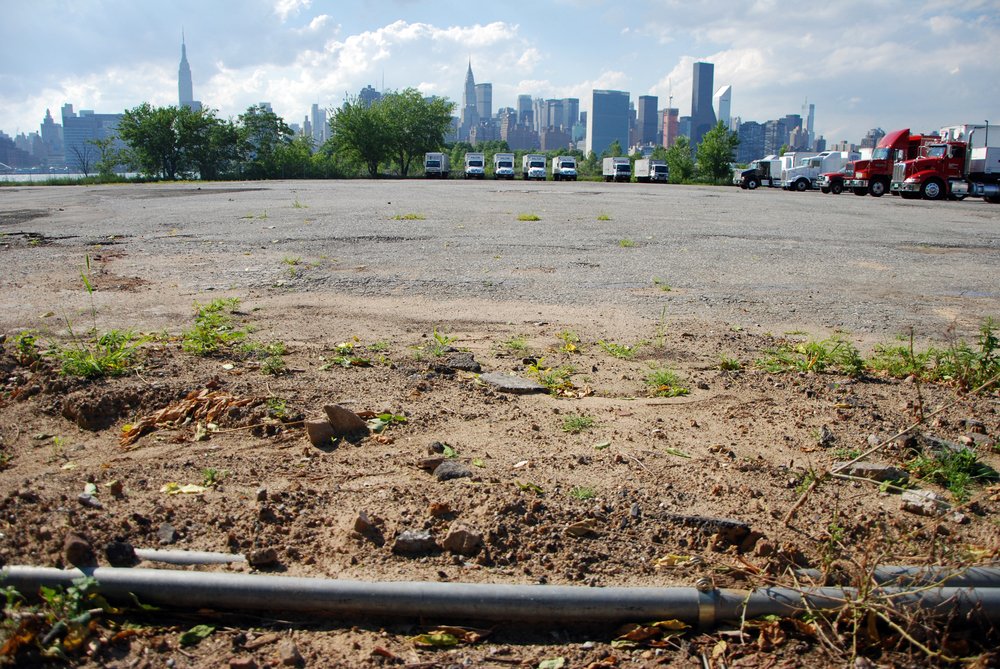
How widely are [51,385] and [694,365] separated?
482 centimetres

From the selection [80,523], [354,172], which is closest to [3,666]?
[80,523]

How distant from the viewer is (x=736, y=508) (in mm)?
3703

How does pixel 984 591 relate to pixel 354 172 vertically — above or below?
below

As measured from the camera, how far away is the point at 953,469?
13.4ft

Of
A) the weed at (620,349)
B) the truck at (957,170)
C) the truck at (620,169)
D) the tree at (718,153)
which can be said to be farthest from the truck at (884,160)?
the weed at (620,349)

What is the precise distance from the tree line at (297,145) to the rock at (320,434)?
71.7 metres

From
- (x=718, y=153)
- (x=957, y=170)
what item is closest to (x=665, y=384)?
(x=957, y=170)

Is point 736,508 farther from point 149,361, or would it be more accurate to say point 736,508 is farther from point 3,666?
point 149,361

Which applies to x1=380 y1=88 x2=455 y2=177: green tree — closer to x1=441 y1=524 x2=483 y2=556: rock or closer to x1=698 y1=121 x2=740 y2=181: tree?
x1=698 y1=121 x2=740 y2=181: tree

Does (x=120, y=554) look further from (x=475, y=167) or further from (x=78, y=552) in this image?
(x=475, y=167)

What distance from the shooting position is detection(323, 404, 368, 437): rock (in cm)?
450

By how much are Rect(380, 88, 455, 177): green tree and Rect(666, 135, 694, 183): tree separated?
2909 cm

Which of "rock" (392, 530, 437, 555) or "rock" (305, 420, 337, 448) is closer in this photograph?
"rock" (392, 530, 437, 555)

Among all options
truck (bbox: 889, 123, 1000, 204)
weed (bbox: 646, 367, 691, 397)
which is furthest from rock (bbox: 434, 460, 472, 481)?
truck (bbox: 889, 123, 1000, 204)
